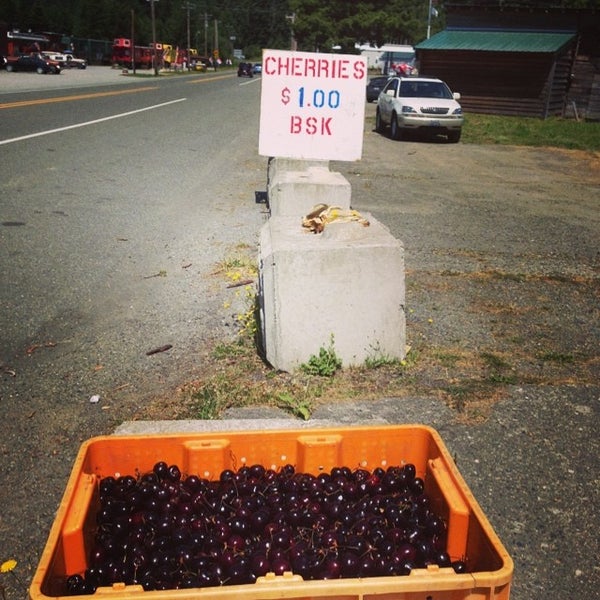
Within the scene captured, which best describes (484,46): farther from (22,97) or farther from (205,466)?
(205,466)

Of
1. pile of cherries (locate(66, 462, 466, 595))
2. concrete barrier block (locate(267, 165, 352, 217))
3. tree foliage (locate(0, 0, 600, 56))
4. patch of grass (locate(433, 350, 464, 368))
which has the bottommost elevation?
patch of grass (locate(433, 350, 464, 368))

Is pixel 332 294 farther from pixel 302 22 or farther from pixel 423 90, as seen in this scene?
pixel 302 22

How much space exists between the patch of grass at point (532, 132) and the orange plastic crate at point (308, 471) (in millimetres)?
17560

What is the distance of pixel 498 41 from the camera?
90.2 ft

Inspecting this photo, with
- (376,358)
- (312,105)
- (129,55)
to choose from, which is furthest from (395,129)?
(129,55)

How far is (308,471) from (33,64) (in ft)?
168

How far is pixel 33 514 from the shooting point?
2.79m

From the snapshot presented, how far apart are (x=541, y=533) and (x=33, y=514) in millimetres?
2267

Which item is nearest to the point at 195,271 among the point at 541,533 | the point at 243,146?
the point at 541,533

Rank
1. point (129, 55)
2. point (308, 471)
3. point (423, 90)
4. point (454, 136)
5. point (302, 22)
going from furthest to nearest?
point (302, 22) → point (129, 55) → point (423, 90) → point (454, 136) → point (308, 471)

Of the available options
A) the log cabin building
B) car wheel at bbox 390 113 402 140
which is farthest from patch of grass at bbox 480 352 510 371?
the log cabin building

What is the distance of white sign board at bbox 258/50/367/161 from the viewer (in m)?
5.49

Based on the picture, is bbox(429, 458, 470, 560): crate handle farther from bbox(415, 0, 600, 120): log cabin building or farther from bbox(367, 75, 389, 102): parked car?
bbox(367, 75, 389, 102): parked car

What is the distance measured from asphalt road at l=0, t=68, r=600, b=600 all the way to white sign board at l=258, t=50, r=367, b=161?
150 centimetres
